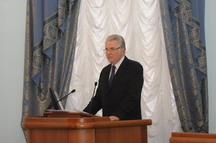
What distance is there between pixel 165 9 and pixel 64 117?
254 centimetres

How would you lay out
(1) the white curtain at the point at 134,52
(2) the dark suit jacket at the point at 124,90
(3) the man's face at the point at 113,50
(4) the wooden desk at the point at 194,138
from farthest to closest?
(1) the white curtain at the point at 134,52 → (3) the man's face at the point at 113,50 → (2) the dark suit jacket at the point at 124,90 → (4) the wooden desk at the point at 194,138

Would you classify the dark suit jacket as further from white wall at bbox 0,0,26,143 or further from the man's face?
white wall at bbox 0,0,26,143

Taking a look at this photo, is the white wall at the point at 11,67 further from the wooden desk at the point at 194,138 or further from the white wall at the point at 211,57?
the wooden desk at the point at 194,138

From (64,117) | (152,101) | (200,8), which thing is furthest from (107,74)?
(200,8)

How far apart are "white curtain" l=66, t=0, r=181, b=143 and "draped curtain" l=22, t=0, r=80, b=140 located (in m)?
0.15

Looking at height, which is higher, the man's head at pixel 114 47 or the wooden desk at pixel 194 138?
the man's head at pixel 114 47

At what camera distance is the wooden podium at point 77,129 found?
8.74ft

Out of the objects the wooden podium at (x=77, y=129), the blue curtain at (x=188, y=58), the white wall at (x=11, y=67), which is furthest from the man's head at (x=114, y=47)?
the white wall at (x=11, y=67)

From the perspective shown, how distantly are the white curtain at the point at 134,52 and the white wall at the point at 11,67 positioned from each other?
766mm

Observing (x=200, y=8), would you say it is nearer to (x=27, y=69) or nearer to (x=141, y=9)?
(x=141, y=9)

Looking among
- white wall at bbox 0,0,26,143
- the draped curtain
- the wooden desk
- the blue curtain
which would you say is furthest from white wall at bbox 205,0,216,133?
the wooden desk

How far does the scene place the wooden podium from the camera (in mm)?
2664

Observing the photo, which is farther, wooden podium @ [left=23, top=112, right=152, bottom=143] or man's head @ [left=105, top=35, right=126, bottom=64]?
man's head @ [left=105, top=35, right=126, bottom=64]

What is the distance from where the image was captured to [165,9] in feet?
16.0
